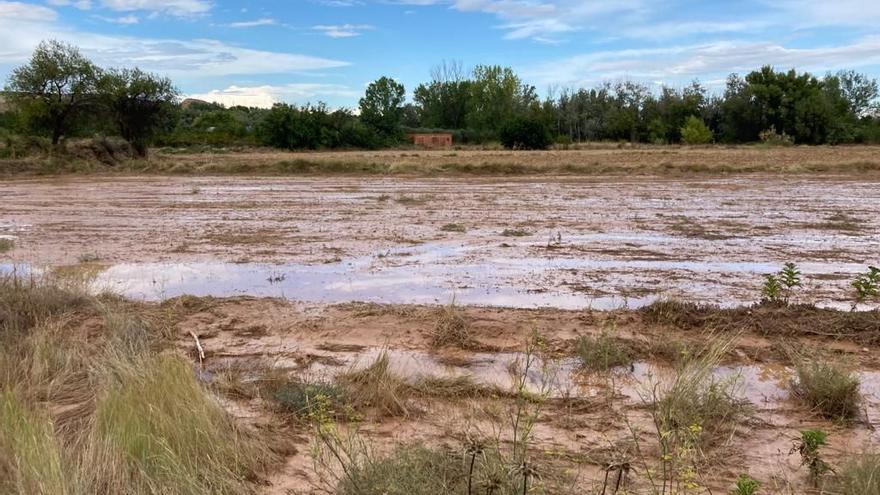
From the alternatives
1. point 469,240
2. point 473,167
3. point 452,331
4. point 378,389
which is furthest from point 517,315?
point 473,167

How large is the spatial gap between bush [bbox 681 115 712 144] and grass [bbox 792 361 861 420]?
6225 centimetres

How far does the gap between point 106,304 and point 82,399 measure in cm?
273

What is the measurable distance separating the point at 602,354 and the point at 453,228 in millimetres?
7903

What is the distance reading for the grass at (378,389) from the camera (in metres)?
5.46

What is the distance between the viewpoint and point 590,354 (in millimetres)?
6465

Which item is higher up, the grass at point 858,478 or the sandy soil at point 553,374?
the grass at point 858,478

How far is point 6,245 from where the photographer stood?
12523 mm

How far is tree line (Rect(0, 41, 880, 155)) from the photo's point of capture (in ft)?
129

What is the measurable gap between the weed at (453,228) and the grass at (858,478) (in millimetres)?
10096

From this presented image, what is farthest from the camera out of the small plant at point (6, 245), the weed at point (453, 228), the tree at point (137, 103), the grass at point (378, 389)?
the tree at point (137, 103)

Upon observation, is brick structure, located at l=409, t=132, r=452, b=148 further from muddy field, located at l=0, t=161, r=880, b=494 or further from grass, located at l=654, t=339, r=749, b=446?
grass, located at l=654, t=339, r=749, b=446

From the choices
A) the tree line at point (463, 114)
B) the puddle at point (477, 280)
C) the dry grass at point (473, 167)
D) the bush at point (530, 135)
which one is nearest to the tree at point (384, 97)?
the tree line at point (463, 114)

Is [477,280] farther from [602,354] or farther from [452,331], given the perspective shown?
[602,354]

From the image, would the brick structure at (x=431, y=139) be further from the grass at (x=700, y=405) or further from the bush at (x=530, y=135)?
the grass at (x=700, y=405)
